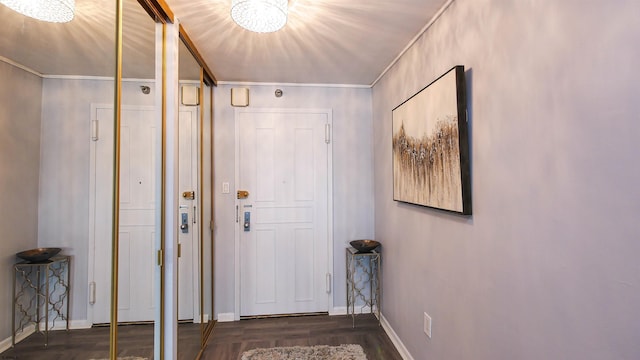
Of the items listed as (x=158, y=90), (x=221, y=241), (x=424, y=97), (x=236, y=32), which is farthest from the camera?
(x=221, y=241)

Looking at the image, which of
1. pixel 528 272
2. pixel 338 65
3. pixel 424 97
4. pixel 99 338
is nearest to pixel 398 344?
pixel 528 272

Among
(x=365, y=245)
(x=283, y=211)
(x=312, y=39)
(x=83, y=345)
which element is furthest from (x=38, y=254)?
(x=365, y=245)

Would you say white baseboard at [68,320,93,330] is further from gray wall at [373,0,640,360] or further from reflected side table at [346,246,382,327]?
reflected side table at [346,246,382,327]

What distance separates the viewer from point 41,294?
87 centimetres

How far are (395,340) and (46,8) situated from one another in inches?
113

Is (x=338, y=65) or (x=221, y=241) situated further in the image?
(x=221, y=241)

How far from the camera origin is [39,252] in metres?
0.85

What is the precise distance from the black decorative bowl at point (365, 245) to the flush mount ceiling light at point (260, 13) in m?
1.99

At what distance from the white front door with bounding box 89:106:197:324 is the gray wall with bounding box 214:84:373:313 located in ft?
4.52

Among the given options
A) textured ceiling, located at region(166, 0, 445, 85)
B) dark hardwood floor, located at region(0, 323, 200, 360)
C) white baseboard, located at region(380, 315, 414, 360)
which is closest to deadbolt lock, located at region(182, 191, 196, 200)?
dark hardwood floor, located at region(0, 323, 200, 360)

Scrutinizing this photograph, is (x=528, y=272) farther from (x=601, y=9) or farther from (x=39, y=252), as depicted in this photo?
(x=39, y=252)

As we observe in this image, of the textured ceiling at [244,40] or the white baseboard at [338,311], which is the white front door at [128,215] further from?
the white baseboard at [338,311]

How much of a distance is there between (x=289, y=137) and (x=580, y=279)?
2552mm

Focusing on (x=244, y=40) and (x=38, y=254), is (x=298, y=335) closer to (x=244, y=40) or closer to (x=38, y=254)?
(x=38, y=254)
